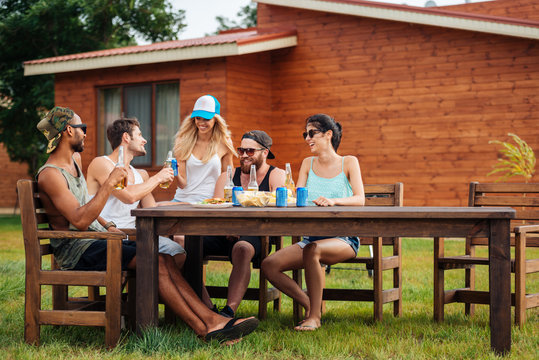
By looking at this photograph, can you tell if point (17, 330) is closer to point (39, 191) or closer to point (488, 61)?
point (39, 191)

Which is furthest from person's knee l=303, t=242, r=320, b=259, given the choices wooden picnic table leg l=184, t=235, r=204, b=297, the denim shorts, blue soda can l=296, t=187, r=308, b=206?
wooden picnic table leg l=184, t=235, r=204, b=297

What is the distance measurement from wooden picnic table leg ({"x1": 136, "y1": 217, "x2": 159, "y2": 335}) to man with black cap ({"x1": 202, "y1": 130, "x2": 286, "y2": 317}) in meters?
0.64

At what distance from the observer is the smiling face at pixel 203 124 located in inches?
215

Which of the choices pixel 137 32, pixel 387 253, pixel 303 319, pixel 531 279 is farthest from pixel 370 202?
pixel 137 32

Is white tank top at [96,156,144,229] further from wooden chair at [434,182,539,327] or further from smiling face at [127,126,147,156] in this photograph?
wooden chair at [434,182,539,327]

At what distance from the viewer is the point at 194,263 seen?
486 cm

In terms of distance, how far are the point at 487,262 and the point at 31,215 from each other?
3056 millimetres

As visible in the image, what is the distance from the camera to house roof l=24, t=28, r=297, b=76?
1161 cm

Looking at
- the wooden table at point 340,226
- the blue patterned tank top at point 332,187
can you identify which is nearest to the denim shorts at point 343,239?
the blue patterned tank top at point 332,187

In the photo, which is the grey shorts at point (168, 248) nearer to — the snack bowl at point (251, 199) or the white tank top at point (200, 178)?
the snack bowl at point (251, 199)

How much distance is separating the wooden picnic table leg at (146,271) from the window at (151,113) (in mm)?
8856

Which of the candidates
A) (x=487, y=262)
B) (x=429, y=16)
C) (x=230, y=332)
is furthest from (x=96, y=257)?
A: (x=429, y=16)

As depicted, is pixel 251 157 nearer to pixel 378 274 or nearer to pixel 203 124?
pixel 203 124

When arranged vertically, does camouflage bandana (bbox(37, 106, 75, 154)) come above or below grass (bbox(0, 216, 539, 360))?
above
